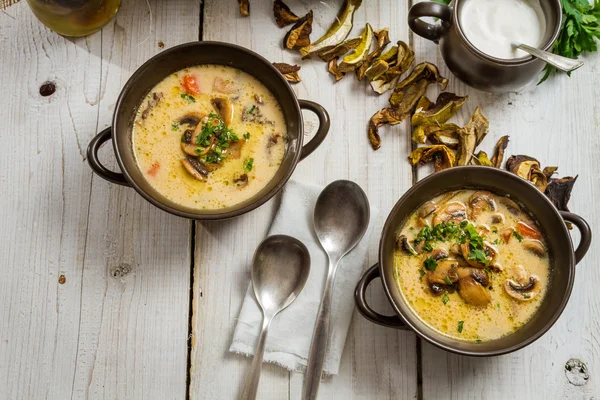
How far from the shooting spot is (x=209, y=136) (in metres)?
2.23

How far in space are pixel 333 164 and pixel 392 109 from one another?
281 millimetres

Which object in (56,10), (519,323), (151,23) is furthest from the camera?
(151,23)

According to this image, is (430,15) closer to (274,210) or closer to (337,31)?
(337,31)

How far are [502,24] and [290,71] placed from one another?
28.6 inches

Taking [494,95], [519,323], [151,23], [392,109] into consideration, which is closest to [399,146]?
[392,109]

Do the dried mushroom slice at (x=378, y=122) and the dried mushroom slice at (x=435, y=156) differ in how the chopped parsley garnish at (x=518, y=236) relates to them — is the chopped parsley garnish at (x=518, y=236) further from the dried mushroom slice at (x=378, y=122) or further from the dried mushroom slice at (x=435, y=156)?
the dried mushroom slice at (x=378, y=122)

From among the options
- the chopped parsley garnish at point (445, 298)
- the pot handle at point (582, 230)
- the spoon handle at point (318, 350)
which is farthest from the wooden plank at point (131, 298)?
the pot handle at point (582, 230)

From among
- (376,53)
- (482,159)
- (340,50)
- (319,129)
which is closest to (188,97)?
(319,129)

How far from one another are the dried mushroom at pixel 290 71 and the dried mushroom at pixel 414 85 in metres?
Result: 0.34

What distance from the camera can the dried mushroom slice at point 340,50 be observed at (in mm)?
2465

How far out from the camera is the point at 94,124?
2.49 meters

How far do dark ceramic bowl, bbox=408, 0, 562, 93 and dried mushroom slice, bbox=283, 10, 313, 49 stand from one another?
14.7 inches

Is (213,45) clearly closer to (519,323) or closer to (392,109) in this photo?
(392,109)

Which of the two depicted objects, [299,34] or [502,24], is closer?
[502,24]
